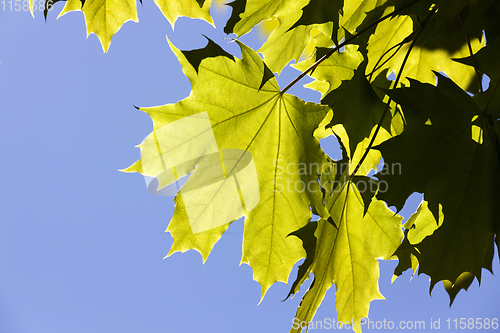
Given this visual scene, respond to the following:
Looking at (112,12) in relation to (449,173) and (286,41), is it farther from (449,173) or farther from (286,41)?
(449,173)

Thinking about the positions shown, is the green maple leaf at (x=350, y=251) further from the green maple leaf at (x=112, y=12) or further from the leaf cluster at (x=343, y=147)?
the green maple leaf at (x=112, y=12)

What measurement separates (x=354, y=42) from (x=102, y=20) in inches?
23.8

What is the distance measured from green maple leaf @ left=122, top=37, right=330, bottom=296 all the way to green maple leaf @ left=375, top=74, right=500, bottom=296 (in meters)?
0.17

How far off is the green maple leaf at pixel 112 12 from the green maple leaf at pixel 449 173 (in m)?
0.51

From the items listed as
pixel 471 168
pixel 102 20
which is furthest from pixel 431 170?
pixel 102 20

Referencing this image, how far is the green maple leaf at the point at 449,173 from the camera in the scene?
2.23 feet

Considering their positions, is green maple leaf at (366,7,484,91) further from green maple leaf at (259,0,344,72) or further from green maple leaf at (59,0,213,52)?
green maple leaf at (59,0,213,52)

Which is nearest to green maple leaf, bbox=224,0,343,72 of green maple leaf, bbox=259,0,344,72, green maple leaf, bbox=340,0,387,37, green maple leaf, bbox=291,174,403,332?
green maple leaf, bbox=259,0,344,72

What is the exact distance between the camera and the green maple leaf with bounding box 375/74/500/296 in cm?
68

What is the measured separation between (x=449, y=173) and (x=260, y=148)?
38 centimetres

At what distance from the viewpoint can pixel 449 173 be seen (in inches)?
28.3

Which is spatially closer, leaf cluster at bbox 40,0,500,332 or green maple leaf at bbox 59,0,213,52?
leaf cluster at bbox 40,0,500,332

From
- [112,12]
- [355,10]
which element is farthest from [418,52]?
[112,12]

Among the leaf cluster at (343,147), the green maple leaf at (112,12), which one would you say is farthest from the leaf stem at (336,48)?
the green maple leaf at (112,12)
